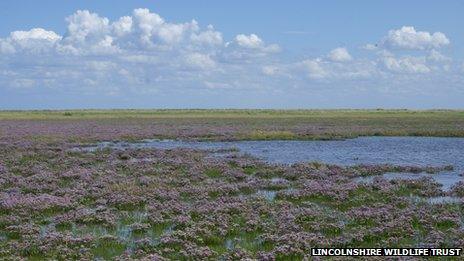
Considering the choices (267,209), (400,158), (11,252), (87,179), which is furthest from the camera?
(400,158)

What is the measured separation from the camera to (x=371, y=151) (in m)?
46.0

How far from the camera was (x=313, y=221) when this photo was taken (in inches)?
715

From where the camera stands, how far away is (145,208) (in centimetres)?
2122

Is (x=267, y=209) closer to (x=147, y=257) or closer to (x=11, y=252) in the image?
(x=147, y=257)

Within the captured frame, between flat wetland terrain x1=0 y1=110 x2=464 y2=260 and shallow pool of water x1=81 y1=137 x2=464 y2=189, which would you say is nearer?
flat wetland terrain x1=0 y1=110 x2=464 y2=260

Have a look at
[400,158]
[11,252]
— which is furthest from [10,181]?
[400,158]

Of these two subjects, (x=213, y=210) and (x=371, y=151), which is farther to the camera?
(x=371, y=151)

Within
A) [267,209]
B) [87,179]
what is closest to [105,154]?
[87,179]

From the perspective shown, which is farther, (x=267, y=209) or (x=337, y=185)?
(x=337, y=185)

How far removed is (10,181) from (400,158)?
27027 millimetres

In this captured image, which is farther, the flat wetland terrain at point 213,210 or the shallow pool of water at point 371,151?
the shallow pool of water at point 371,151

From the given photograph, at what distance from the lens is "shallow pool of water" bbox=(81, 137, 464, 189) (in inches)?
1468

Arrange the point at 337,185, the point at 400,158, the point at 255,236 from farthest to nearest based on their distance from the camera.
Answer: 1. the point at 400,158
2. the point at 337,185
3. the point at 255,236

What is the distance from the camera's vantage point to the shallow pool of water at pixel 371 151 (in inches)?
1468
